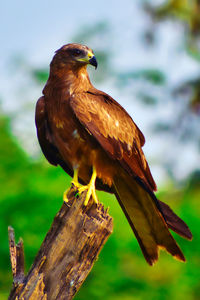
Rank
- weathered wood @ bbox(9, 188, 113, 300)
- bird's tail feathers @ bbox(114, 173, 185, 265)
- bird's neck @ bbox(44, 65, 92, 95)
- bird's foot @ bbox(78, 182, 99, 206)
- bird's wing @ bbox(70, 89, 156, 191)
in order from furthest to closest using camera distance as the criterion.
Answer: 1. bird's neck @ bbox(44, 65, 92, 95)
2. bird's wing @ bbox(70, 89, 156, 191)
3. bird's tail feathers @ bbox(114, 173, 185, 265)
4. bird's foot @ bbox(78, 182, 99, 206)
5. weathered wood @ bbox(9, 188, 113, 300)

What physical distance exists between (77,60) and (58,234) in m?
1.55

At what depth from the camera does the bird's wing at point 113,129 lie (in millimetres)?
4082

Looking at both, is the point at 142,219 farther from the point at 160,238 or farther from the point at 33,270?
the point at 33,270

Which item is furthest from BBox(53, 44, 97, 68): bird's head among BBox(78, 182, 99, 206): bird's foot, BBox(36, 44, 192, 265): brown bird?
BBox(78, 182, 99, 206): bird's foot

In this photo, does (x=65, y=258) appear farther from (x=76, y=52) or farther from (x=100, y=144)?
(x=76, y=52)

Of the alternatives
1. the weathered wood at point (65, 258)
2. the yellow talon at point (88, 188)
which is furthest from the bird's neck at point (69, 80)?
the weathered wood at point (65, 258)

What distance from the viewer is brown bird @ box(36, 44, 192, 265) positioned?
159 inches

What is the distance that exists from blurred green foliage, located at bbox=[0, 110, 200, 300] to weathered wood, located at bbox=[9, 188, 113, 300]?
3.86 m

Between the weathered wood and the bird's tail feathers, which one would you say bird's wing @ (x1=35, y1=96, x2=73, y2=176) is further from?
the weathered wood

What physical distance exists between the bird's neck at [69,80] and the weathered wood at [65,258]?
1163 mm

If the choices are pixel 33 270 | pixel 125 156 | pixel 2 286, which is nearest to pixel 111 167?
pixel 125 156

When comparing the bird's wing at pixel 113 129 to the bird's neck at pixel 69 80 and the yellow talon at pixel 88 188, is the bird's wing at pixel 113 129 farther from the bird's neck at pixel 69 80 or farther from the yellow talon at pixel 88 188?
the yellow talon at pixel 88 188

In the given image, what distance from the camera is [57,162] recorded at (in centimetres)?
478

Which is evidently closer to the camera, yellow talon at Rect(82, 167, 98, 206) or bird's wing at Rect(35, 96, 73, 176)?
yellow talon at Rect(82, 167, 98, 206)
